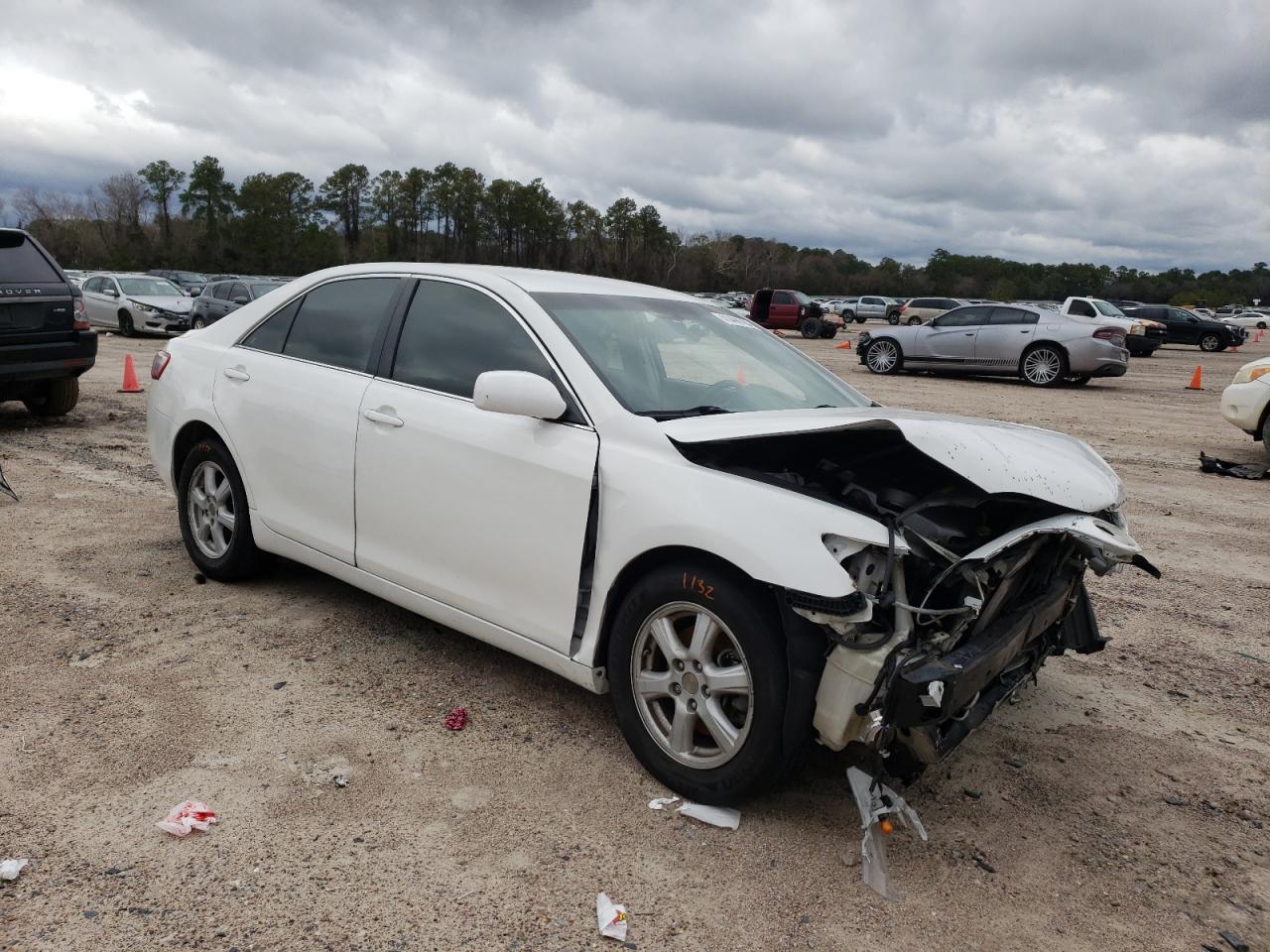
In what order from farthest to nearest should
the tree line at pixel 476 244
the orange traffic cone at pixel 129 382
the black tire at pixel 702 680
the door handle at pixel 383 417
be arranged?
the tree line at pixel 476 244, the orange traffic cone at pixel 129 382, the door handle at pixel 383 417, the black tire at pixel 702 680

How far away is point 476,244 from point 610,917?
356 ft

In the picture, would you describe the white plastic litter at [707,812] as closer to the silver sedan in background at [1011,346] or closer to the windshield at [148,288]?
the silver sedan in background at [1011,346]

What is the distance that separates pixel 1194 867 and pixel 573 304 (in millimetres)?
2868

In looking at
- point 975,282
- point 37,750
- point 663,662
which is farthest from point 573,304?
point 975,282

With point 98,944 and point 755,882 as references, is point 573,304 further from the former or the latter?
point 98,944

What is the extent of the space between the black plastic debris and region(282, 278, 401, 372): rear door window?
871cm

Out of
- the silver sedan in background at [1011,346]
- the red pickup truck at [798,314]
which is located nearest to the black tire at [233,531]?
the silver sedan in background at [1011,346]

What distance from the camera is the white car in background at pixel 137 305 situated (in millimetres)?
23219

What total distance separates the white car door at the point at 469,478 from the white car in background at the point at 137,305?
22.3 metres

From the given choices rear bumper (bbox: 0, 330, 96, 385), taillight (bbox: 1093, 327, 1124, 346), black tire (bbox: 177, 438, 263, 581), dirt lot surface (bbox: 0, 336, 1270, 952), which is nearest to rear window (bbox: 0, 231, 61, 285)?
rear bumper (bbox: 0, 330, 96, 385)

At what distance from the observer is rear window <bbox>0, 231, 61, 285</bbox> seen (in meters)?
8.65

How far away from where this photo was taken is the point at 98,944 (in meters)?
2.29

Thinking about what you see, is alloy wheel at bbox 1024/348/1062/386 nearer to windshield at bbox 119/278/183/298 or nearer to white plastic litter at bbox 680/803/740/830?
white plastic litter at bbox 680/803/740/830

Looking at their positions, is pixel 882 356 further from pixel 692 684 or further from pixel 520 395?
pixel 692 684
